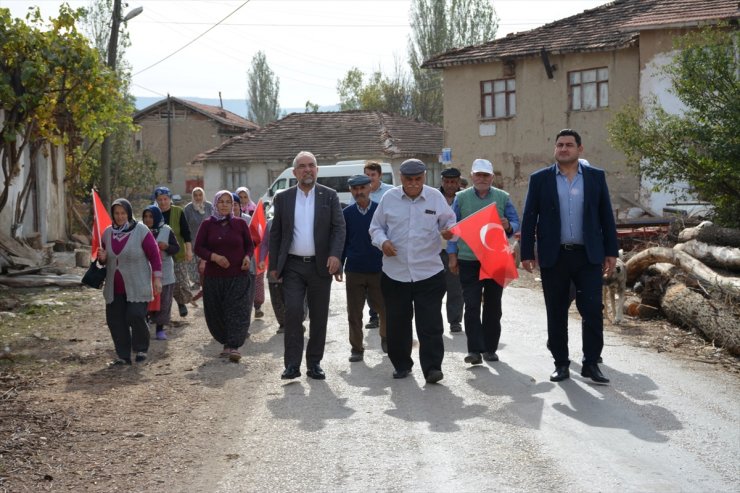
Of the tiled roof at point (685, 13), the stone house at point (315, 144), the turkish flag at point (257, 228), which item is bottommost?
the turkish flag at point (257, 228)

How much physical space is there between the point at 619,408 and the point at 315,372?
305 centimetres

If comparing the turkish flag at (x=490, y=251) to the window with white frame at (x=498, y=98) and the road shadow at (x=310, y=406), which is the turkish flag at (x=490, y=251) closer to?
the road shadow at (x=310, y=406)

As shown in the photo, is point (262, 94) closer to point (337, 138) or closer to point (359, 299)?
point (337, 138)

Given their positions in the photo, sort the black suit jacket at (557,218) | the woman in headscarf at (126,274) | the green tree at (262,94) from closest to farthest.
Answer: the black suit jacket at (557,218), the woman in headscarf at (126,274), the green tree at (262,94)

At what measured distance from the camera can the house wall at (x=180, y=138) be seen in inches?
2484

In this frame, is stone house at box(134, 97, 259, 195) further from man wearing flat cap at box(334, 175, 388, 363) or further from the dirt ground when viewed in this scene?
man wearing flat cap at box(334, 175, 388, 363)

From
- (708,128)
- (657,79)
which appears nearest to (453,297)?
(708,128)

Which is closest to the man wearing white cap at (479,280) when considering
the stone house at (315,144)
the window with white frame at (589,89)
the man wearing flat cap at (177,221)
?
the man wearing flat cap at (177,221)

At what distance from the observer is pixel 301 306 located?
9547 mm

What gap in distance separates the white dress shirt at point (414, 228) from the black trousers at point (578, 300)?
100cm

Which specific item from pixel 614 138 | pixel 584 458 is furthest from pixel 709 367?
pixel 614 138

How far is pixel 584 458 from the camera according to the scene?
20.5 ft

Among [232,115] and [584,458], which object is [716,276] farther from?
[232,115]

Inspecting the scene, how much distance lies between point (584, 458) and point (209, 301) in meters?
5.74
